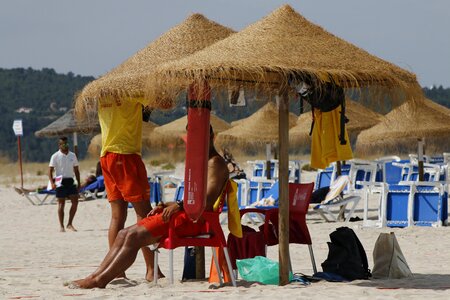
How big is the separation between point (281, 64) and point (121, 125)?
154cm

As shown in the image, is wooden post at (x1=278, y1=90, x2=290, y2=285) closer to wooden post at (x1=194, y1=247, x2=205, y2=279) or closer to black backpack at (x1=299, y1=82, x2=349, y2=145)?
black backpack at (x1=299, y1=82, x2=349, y2=145)

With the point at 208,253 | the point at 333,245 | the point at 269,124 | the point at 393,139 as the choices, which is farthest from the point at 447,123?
the point at 333,245

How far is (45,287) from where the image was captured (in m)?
7.55

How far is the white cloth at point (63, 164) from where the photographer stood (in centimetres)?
1345

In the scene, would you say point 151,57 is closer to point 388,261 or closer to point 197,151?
point 197,151

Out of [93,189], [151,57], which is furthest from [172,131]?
[151,57]

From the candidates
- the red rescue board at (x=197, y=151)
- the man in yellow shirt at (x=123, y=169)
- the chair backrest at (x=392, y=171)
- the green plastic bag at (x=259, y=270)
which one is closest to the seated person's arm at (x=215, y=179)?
the red rescue board at (x=197, y=151)

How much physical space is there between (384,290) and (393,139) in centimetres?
1111

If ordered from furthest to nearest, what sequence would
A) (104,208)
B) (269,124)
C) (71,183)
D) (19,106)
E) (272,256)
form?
(19,106) < (269,124) < (104,208) < (71,183) < (272,256)

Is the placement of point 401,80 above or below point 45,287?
above

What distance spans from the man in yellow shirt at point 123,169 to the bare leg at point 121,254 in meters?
0.53

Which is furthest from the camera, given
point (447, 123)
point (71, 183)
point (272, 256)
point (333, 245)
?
point (447, 123)

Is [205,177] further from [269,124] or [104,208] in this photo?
[269,124]

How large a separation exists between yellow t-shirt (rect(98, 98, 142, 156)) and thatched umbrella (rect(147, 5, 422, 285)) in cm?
33
